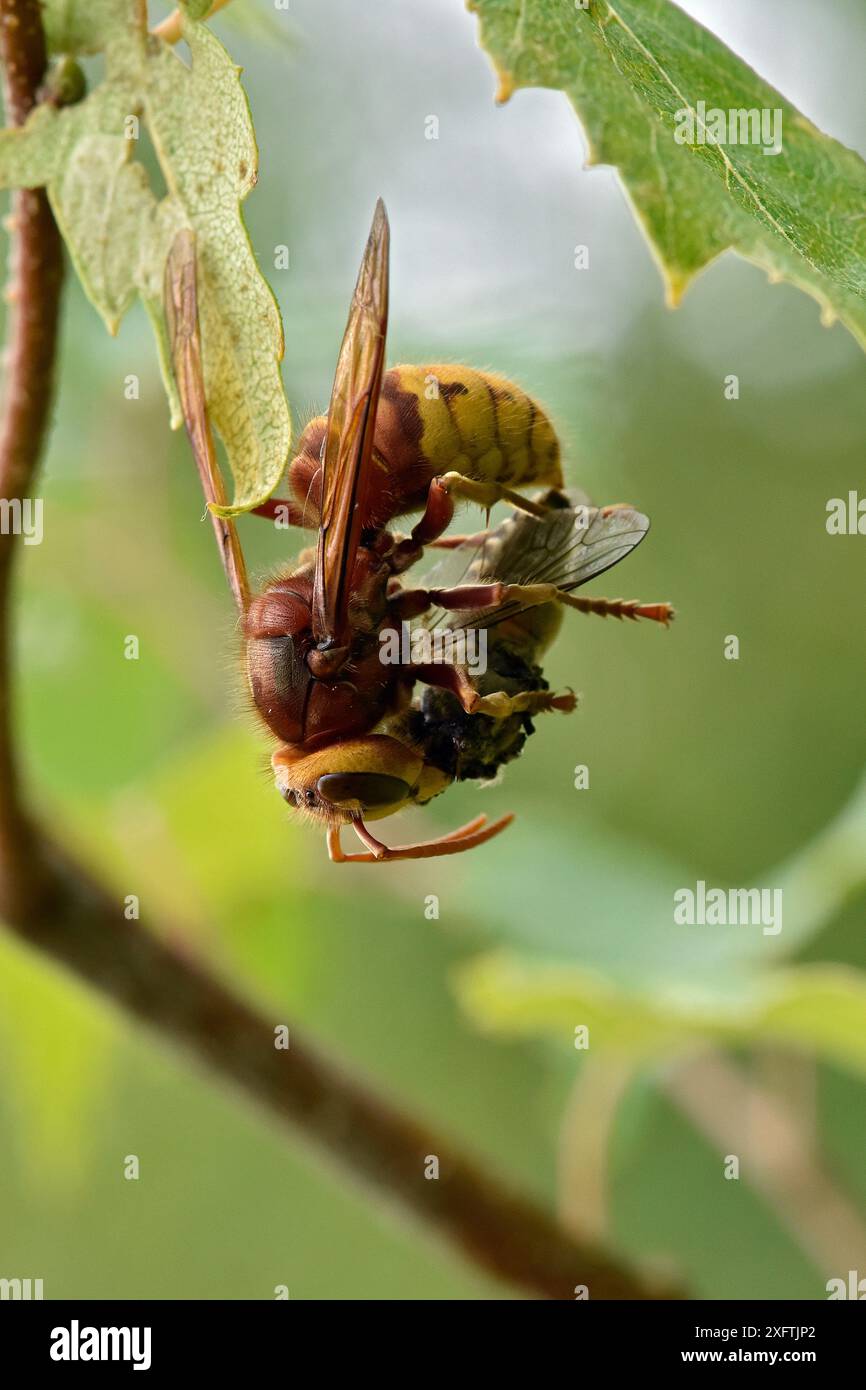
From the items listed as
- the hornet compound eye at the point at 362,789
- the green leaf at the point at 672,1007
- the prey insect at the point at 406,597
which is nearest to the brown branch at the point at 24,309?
the prey insect at the point at 406,597

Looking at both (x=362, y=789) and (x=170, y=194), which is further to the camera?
(x=362, y=789)

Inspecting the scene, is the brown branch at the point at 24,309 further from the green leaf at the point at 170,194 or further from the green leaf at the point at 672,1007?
the green leaf at the point at 672,1007

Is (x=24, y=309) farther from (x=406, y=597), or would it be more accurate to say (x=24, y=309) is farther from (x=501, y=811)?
(x=501, y=811)

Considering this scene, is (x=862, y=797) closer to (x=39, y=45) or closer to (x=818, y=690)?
(x=39, y=45)

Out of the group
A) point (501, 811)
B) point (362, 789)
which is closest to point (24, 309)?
point (362, 789)

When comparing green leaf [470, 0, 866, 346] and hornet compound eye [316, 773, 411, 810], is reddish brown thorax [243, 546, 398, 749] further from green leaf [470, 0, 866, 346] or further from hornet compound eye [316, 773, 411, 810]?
green leaf [470, 0, 866, 346]

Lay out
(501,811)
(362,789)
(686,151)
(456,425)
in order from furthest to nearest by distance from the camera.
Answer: (501,811)
(456,425)
(362,789)
(686,151)

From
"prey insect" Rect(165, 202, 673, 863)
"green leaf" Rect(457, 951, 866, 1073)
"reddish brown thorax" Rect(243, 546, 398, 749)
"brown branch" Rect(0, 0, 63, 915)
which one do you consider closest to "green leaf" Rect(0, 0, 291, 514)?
"brown branch" Rect(0, 0, 63, 915)
